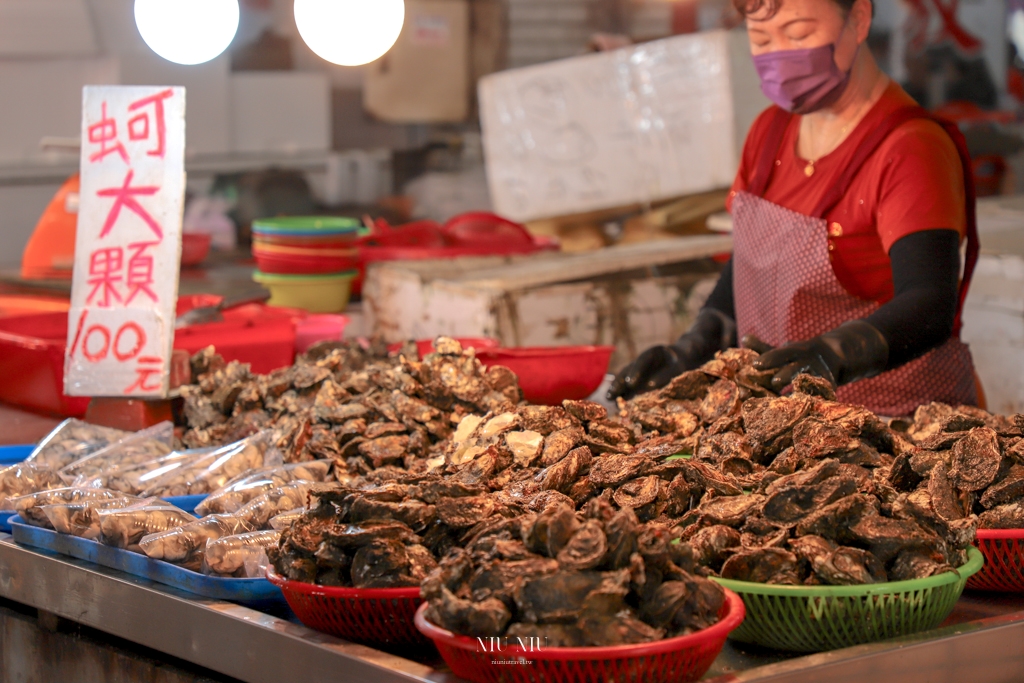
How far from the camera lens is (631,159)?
185 inches

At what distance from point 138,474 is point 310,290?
1.96 m

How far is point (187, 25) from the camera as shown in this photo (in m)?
3.30

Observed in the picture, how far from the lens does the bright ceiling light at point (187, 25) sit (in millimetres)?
3268

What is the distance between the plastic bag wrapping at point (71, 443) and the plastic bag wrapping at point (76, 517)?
340 millimetres

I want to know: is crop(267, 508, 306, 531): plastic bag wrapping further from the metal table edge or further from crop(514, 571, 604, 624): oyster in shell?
crop(514, 571, 604, 624): oyster in shell

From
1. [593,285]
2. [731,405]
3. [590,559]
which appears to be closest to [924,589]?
[590,559]

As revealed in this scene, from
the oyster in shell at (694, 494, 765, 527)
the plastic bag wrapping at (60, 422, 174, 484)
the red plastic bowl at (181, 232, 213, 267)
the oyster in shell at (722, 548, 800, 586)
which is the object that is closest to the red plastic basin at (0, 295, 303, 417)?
the plastic bag wrapping at (60, 422, 174, 484)

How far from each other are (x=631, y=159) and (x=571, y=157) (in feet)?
0.89

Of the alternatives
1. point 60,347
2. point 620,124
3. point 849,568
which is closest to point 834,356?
point 849,568

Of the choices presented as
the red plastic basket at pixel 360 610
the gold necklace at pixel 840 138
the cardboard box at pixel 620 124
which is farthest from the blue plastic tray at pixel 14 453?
the cardboard box at pixel 620 124

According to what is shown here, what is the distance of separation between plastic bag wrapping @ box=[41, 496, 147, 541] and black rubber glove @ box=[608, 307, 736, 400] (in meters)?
1.10

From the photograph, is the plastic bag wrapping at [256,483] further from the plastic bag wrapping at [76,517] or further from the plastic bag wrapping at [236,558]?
the plastic bag wrapping at [236,558]

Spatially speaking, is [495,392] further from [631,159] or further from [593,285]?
[631,159]

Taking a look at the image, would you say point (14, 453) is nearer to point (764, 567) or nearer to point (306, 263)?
point (764, 567)
